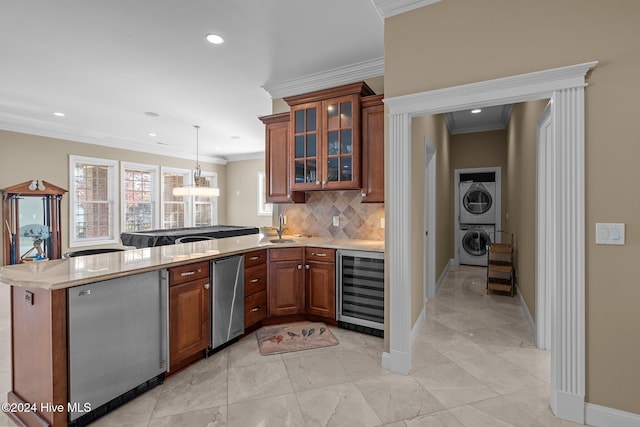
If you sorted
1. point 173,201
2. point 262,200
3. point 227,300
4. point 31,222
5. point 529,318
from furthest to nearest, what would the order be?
1. point 262,200
2. point 173,201
3. point 31,222
4. point 529,318
5. point 227,300

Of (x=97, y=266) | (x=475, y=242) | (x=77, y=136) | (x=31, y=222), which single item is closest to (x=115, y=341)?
(x=97, y=266)

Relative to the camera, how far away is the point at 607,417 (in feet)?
5.91

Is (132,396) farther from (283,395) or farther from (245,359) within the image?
(283,395)

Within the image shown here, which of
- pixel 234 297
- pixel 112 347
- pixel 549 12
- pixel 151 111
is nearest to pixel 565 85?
pixel 549 12

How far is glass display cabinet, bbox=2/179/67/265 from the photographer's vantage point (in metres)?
5.22

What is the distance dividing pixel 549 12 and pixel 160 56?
335 centimetres

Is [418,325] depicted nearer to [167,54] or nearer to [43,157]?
[167,54]

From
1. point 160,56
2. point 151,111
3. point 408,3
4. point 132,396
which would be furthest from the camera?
point 151,111

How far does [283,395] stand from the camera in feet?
7.05

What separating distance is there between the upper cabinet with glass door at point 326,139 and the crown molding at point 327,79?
0.95 feet

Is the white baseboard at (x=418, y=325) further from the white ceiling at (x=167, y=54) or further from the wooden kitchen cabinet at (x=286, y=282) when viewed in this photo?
the white ceiling at (x=167, y=54)

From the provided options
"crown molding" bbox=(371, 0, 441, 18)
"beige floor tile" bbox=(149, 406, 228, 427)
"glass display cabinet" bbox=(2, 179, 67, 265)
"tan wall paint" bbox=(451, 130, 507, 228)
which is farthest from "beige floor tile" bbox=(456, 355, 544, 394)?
"glass display cabinet" bbox=(2, 179, 67, 265)

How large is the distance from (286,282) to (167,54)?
8.73ft

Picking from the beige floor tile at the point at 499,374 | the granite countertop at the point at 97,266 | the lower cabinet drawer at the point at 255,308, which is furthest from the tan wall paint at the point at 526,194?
the lower cabinet drawer at the point at 255,308
